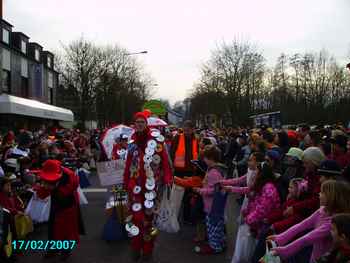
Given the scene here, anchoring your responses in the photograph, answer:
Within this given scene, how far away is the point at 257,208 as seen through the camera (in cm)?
465

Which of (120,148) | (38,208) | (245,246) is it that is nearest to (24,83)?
(38,208)

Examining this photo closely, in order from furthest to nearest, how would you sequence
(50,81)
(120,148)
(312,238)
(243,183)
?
1. (50,81)
2. (120,148)
3. (243,183)
4. (312,238)

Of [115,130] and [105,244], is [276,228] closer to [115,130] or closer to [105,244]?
[105,244]

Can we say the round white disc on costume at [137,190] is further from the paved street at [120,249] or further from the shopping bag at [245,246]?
the shopping bag at [245,246]

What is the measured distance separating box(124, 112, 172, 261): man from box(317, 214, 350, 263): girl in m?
2.92

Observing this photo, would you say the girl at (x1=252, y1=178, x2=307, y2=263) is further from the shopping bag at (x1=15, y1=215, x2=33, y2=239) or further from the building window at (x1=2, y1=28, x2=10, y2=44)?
the building window at (x1=2, y1=28, x2=10, y2=44)

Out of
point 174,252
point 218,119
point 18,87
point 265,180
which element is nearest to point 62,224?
point 174,252

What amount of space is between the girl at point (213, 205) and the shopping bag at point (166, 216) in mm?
496

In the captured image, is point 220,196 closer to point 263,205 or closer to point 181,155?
point 263,205

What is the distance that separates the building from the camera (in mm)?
25233

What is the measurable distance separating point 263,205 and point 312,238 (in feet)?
3.99

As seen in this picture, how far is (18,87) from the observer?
105ft

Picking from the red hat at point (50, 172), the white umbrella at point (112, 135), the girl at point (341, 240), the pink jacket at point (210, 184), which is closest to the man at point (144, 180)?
the pink jacket at point (210, 184)

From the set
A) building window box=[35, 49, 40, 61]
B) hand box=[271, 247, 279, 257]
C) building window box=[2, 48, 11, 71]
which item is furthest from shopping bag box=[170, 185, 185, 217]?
building window box=[35, 49, 40, 61]
